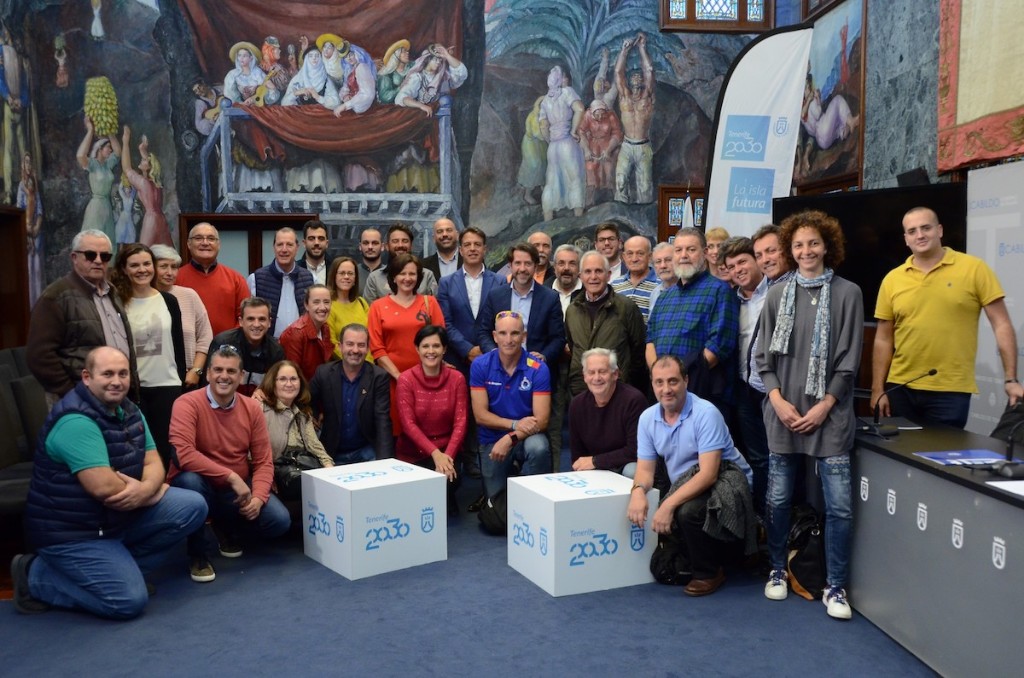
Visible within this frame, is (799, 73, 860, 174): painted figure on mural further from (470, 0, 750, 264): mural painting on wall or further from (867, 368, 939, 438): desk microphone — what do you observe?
(867, 368, 939, 438): desk microphone

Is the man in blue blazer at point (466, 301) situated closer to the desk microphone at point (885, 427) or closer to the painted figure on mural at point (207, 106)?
the desk microphone at point (885, 427)

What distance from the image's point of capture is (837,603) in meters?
3.58

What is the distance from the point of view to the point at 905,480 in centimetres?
323

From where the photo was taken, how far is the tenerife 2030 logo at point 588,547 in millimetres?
3875

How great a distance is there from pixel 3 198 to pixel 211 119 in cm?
249

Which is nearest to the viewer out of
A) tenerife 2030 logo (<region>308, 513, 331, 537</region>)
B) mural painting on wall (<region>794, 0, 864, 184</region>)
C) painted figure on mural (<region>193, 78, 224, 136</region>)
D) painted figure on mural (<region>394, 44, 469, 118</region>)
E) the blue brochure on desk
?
the blue brochure on desk

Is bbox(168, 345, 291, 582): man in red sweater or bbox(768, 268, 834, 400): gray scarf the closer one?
bbox(768, 268, 834, 400): gray scarf

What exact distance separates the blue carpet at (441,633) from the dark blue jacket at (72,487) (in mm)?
374

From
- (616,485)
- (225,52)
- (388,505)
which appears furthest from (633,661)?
(225,52)

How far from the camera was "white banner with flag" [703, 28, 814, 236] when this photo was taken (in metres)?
6.26

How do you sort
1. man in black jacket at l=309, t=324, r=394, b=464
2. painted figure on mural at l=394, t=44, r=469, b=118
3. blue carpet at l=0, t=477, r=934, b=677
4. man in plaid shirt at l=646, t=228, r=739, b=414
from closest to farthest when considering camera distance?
blue carpet at l=0, t=477, r=934, b=677, man in plaid shirt at l=646, t=228, r=739, b=414, man in black jacket at l=309, t=324, r=394, b=464, painted figure on mural at l=394, t=44, r=469, b=118

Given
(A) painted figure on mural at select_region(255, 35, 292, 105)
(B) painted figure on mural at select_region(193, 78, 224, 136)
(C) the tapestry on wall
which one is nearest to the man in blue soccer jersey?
(C) the tapestry on wall

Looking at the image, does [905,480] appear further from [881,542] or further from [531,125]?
[531,125]

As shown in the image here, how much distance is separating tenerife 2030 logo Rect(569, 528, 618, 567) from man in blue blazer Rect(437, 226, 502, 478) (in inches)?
67.5
